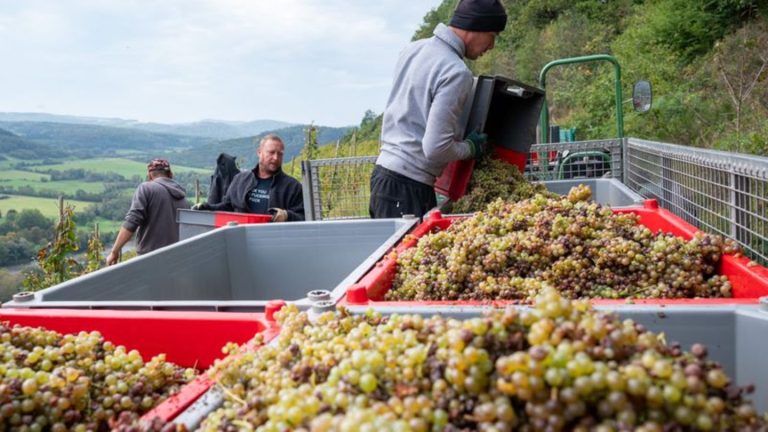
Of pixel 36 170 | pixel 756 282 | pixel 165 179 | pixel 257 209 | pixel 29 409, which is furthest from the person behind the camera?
pixel 36 170

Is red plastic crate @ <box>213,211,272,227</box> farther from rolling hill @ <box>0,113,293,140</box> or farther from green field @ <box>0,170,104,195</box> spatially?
rolling hill @ <box>0,113,293,140</box>

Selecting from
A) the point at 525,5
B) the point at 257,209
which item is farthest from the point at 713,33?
the point at 525,5

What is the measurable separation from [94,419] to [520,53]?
97.9 ft

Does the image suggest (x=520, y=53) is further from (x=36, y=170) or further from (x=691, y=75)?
(x=36, y=170)

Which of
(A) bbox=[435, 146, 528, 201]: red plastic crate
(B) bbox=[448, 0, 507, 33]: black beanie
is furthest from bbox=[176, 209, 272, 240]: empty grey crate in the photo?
(B) bbox=[448, 0, 507, 33]: black beanie

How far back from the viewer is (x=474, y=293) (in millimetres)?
1799

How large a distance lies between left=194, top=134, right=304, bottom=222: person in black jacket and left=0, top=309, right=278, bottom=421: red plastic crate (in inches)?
132

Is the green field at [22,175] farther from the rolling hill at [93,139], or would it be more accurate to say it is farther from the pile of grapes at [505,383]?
the pile of grapes at [505,383]

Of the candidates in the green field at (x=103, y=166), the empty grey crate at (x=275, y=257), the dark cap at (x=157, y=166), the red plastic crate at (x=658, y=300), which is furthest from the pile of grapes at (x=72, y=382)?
the green field at (x=103, y=166)

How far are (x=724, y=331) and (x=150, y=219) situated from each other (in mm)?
5218

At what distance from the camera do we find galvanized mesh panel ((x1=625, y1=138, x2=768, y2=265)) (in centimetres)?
174

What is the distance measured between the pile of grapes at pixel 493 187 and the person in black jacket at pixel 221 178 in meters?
3.10

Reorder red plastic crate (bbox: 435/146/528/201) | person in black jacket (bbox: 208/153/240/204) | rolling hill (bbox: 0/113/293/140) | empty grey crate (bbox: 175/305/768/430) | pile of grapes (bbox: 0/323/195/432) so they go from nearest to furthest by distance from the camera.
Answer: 1. pile of grapes (bbox: 0/323/195/432)
2. empty grey crate (bbox: 175/305/768/430)
3. red plastic crate (bbox: 435/146/528/201)
4. person in black jacket (bbox: 208/153/240/204)
5. rolling hill (bbox: 0/113/293/140)

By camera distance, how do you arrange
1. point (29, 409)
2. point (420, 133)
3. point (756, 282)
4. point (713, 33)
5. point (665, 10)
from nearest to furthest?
point (29, 409) < point (756, 282) < point (420, 133) < point (713, 33) < point (665, 10)
